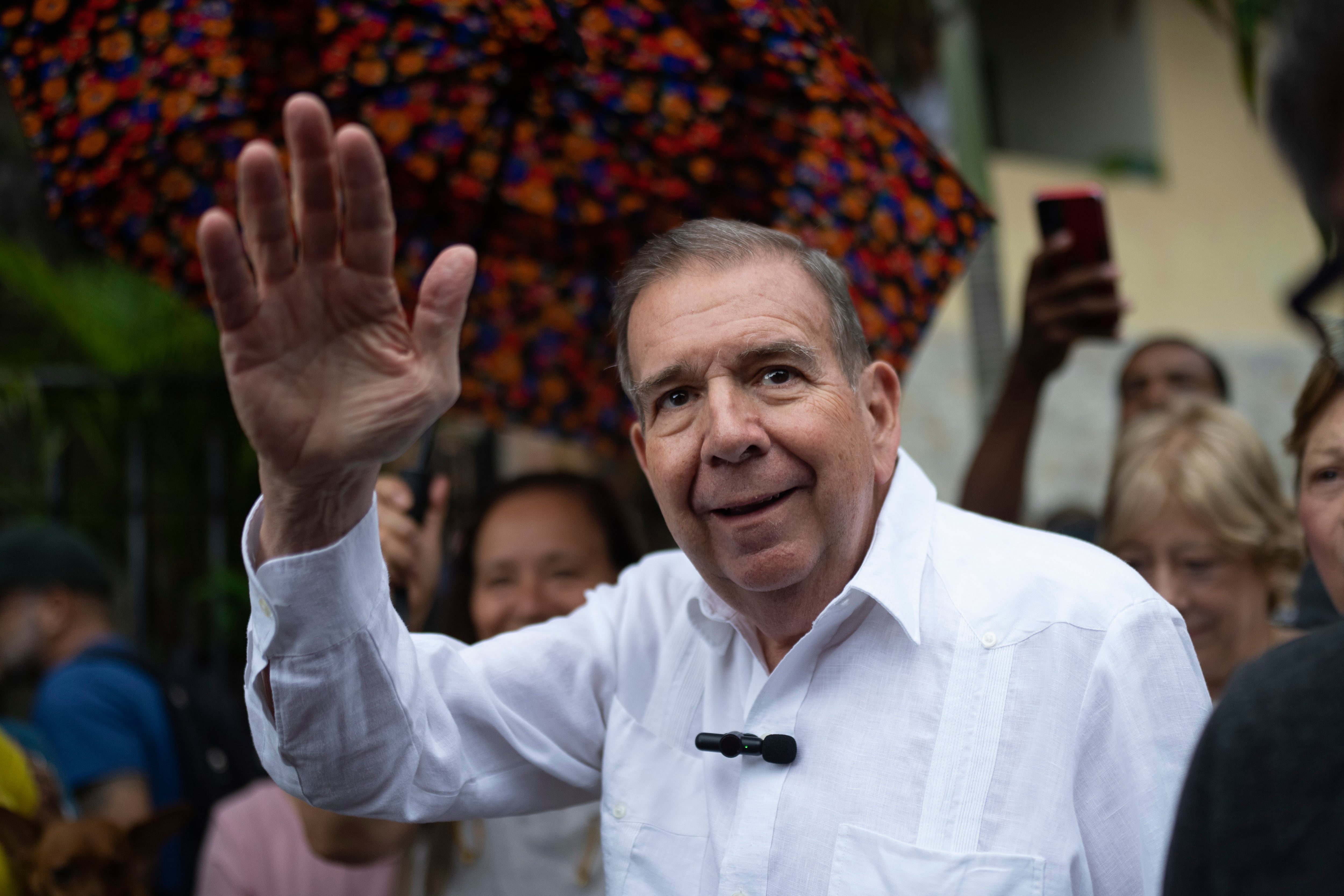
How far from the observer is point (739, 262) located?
1928 millimetres

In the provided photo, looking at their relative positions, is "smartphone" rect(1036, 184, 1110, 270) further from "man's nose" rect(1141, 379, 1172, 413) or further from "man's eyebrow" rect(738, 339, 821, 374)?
"man's eyebrow" rect(738, 339, 821, 374)

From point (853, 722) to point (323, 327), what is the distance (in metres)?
0.92

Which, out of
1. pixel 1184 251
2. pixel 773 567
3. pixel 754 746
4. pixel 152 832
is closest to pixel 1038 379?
pixel 773 567

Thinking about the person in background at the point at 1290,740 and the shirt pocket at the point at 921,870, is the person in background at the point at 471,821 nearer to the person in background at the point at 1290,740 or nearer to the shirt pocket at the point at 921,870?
the shirt pocket at the point at 921,870

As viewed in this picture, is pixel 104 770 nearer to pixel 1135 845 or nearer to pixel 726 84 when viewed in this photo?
pixel 726 84

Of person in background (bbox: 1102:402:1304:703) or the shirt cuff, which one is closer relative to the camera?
the shirt cuff

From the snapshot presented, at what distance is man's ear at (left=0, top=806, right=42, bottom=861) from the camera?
3039mm

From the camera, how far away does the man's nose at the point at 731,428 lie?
1.81 meters

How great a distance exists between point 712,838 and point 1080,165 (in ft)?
25.9

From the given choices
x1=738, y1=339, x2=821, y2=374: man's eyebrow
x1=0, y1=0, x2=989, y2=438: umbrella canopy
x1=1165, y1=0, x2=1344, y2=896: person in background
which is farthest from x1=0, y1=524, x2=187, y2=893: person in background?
x1=1165, y1=0, x2=1344, y2=896: person in background

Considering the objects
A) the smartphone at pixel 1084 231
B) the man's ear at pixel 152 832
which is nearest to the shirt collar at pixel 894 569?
the smartphone at pixel 1084 231

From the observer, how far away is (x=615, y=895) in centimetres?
194

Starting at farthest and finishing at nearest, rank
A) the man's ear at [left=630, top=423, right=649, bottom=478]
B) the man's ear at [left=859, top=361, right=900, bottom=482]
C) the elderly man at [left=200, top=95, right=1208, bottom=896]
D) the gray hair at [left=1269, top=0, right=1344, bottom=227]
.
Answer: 1. the man's ear at [left=630, top=423, right=649, bottom=478]
2. the man's ear at [left=859, top=361, right=900, bottom=482]
3. the elderly man at [left=200, top=95, right=1208, bottom=896]
4. the gray hair at [left=1269, top=0, right=1344, bottom=227]

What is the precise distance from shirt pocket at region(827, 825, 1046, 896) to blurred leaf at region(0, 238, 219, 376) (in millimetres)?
5317
